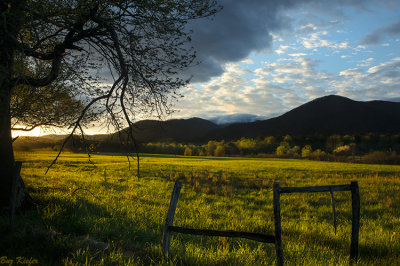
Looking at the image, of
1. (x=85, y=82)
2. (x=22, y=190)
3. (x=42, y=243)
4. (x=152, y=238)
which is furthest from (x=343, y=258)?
(x=85, y=82)

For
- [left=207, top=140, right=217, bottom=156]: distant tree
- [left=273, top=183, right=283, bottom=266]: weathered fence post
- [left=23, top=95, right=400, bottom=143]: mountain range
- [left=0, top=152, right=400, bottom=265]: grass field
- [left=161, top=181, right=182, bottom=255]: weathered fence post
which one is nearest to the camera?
[left=273, top=183, right=283, bottom=266]: weathered fence post

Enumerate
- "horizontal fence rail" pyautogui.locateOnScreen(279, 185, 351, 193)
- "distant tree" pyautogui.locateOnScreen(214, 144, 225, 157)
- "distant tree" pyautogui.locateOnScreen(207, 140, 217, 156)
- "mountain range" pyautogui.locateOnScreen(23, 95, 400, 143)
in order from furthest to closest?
"mountain range" pyautogui.locateOnScreen(23, 95, 400, 143) < "distant tree" pyautogui.locateOnScreen(207, 140, 217, 156) < "distant tree" pyautogui.locateOnScreen(214, 144, 225, 157) < "horizontal fence rail" pyautogui.locateOnScreen(279, 185, 351, 193)

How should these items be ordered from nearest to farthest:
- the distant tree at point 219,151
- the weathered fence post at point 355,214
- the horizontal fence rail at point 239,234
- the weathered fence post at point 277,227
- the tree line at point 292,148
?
the horizontal fence rail at point 239,234 → the weathered fence post at point 277,227 → the weathered fence post at point 355,214 → the tree line at point 292,148 → the distant tree at point 219,151

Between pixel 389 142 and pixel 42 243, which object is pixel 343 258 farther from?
pixel 389 142

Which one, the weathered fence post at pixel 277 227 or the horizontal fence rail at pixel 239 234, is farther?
the weathered fence post at pixel 277 227

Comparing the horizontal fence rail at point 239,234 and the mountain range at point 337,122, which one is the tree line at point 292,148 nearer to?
the mountain range at point 337,122

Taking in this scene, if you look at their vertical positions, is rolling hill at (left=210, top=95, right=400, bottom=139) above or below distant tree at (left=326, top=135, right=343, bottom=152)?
above

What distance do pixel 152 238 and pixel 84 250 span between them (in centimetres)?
192

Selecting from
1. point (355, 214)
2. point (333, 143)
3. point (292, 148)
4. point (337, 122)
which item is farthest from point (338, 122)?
point (355, 214)

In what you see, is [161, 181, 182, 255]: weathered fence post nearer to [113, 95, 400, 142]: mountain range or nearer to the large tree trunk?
the large tree trunk

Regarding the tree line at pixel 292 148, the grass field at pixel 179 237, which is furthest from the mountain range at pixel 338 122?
the grass field at pixel 179 237

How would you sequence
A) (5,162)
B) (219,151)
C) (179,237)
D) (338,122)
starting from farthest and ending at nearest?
(338,122) < (219,151) < (5,162) < (179,237)

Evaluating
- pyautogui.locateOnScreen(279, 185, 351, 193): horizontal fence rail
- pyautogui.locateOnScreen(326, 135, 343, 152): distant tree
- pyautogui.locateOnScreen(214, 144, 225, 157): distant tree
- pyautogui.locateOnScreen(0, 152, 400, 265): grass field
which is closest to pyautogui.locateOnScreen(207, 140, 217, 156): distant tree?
pyautogui.locateOnScreen(214, 144, 225, 157): distant tree

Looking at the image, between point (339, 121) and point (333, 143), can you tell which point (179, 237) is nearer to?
point (333, 143)
